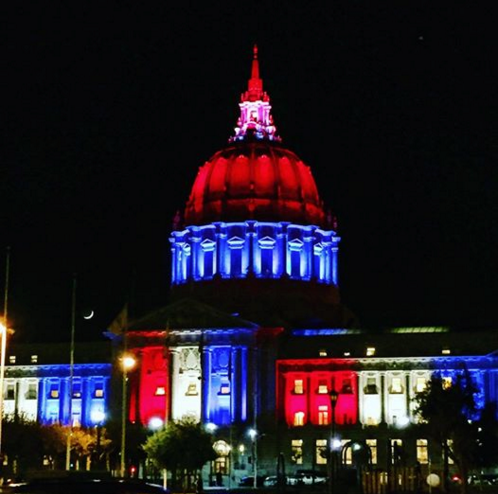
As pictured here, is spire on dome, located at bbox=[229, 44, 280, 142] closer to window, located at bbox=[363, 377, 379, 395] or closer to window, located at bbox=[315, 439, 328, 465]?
window, located at bbox=[363, 377, 379, 395]

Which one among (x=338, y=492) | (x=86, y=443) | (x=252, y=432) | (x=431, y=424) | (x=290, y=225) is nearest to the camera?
(x=338, y=492)

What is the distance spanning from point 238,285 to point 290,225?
1058 cm

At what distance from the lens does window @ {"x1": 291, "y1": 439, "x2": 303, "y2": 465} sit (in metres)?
138

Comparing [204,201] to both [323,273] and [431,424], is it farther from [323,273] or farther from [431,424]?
[431,424]

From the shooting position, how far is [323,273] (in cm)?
16150

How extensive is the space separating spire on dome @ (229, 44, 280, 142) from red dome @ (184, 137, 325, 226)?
2.54 metres

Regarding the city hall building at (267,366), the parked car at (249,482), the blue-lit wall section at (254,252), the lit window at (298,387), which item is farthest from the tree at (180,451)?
the blue-lit wall section at (254,252)

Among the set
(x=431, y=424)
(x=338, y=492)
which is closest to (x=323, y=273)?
(x=431, y=424)

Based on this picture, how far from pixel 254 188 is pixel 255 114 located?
12.6 meters

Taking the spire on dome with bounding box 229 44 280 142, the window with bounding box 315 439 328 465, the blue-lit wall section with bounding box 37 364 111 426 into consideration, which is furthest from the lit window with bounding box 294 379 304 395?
the spire on dome with bounding box 229 44 280 142

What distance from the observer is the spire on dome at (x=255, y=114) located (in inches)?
6604

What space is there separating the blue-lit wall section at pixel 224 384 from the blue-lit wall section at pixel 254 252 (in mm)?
15411

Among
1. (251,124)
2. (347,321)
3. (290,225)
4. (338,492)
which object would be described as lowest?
(338,492)

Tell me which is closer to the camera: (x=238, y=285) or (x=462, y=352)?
(x=462, y=352)
